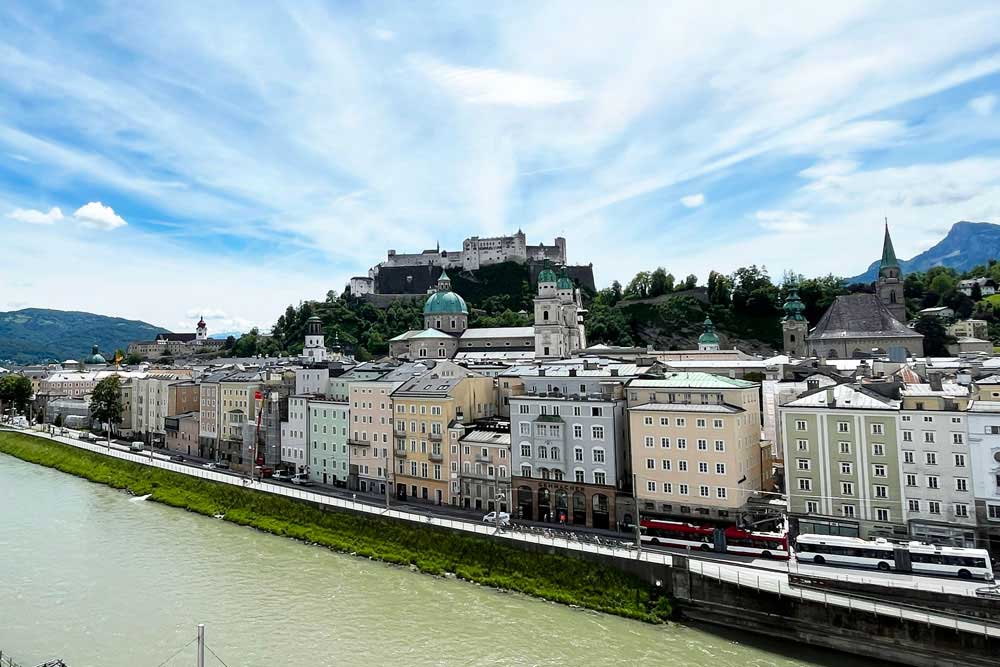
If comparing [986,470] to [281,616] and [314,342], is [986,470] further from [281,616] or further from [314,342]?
[314,342]

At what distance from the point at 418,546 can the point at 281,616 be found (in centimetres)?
801

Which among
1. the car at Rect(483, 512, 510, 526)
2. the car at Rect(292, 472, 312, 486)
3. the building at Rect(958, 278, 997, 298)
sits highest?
the building at Rect(958, 278, 997, 298)

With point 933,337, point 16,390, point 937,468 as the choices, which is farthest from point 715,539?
point 16,390

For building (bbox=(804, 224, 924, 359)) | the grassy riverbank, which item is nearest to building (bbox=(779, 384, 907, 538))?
the grassy riverbank

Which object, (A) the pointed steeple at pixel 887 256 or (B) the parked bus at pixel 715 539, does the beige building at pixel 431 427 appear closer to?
(B) the parked bus at pixel 715 539

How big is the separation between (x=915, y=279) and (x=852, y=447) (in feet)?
287

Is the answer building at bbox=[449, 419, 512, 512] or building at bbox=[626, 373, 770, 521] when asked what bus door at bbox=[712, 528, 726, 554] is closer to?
building at bbox=[626, 373, 770, 521]

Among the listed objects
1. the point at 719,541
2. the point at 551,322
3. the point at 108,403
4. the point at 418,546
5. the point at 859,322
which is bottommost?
the point at 418,546

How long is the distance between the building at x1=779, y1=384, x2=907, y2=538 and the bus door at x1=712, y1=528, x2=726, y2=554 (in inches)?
140

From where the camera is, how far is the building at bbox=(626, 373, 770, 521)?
29.0 metres

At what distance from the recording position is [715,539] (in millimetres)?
26859

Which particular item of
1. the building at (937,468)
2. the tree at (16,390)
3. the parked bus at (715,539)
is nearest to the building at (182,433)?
the tree at (16,390)

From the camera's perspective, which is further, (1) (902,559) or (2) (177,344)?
(2) (177,344)

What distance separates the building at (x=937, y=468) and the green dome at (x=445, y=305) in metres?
60.0
